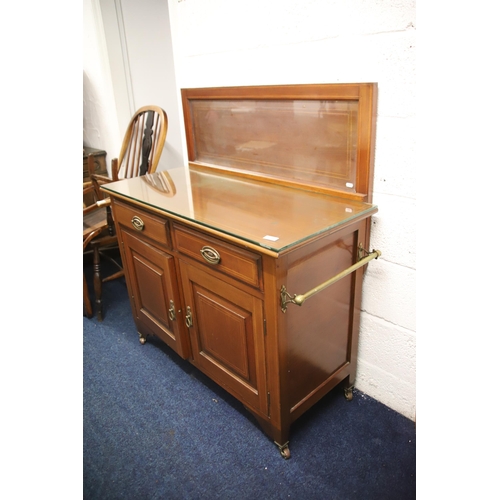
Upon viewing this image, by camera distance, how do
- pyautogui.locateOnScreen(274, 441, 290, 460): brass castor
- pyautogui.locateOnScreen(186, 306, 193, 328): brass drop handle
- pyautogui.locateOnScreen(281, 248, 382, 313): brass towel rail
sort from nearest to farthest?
pyautogui.locateOnScreen(281, 248, 382, 313): brass towel rail, pyautogui.locateOnScreen(274, 441, 290, 460): brass castor, pyautogui.locateOnScreen(186, 306, 193, 328): brass drop handle

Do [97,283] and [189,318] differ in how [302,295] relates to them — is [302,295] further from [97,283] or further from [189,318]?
[97,283]

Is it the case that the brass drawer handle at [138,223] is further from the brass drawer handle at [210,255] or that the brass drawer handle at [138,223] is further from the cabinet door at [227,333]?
the brass drawer handle at [210,255]

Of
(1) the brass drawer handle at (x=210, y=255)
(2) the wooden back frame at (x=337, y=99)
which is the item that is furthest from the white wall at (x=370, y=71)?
(1) the brass drawer handle at (x=210, y=255)

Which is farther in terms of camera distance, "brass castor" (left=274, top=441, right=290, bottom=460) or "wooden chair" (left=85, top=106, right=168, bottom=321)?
"wooden chair" (left=85, top=106, right=168, bottom=321)

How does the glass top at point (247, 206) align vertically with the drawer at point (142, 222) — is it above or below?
above

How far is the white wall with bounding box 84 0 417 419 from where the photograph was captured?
116 centimetres

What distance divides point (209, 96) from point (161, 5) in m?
1.29

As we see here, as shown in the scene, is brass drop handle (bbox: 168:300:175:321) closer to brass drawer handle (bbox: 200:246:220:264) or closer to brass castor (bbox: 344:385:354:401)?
brass drawer handle (bbox: 200:246:220:264)

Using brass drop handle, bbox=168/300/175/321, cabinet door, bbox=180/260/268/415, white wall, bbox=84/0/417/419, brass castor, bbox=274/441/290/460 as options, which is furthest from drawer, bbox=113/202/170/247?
brass castor, bbox=274/441/290/460

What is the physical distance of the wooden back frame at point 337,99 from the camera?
123cm

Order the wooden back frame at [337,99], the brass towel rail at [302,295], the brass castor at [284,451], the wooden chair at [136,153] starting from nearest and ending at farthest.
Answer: the brass towel rail at [302,295] → the wooden back frame at [337,99] → the brass castor at [284,451] → the wooden chair at [136,153]

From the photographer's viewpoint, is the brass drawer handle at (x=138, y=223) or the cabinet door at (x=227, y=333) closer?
the cabinet door at (x=227, y=333)

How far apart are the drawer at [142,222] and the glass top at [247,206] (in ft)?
0.23
